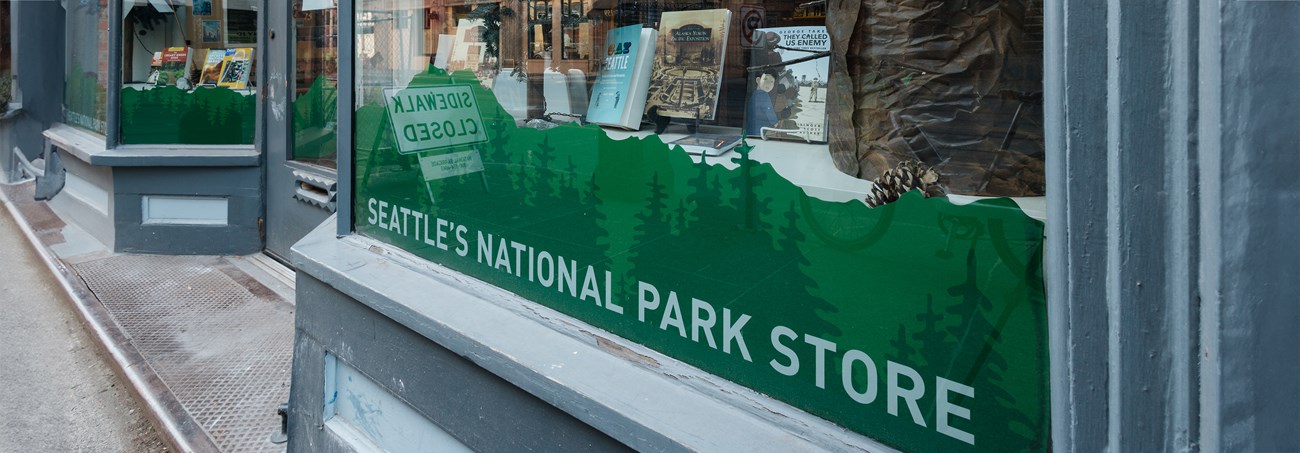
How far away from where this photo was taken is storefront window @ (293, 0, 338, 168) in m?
5.50

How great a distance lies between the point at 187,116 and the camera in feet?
21.8

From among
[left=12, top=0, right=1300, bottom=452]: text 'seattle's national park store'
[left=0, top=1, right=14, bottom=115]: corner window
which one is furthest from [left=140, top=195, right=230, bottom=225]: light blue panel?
[left=0, top=1, right=14, bottom=115]: corner window

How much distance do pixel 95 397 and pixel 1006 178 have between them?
4.37 metres

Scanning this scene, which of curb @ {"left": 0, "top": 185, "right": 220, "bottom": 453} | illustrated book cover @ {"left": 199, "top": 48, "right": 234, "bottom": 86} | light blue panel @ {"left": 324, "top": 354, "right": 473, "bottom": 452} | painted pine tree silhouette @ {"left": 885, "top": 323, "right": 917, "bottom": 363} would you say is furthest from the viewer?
illustrated book cover @ {"left": 199, "top": 48, "right": 234, "bottom": 86}

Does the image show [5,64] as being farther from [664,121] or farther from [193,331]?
[664,121]

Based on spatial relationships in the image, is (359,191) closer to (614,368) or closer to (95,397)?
(614,368)

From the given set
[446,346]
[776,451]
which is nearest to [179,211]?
[446,346]

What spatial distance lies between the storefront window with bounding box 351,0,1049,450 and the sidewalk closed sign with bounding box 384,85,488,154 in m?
0.02

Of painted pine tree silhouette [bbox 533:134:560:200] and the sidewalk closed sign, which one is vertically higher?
the sidewalk closed sign

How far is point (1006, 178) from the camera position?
47.9 inches

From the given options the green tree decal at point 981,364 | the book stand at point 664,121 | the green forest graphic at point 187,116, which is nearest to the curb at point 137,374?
the green forest graphic at point 187,116

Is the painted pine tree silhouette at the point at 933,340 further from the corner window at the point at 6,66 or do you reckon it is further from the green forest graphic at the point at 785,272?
the corner window at the point at 6,66

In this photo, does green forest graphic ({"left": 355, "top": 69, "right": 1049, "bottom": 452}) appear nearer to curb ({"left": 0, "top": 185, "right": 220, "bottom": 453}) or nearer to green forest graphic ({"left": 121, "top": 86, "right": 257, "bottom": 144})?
curb ({"left": 0, "top": 185, "right": 220, "bottom": 453})

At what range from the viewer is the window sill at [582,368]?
149cm
